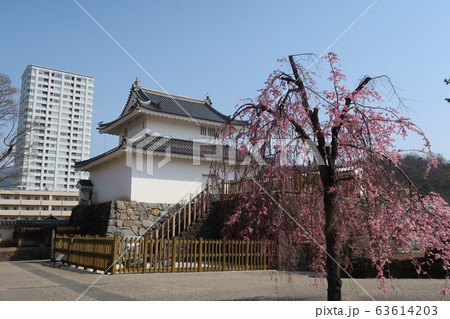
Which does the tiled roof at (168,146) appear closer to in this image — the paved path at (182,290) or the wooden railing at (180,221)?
the wooden railing at (180,221)

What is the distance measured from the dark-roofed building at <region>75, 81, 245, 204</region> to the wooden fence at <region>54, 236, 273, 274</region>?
493 cm

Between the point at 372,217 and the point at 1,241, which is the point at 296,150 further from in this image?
the point at 1,241

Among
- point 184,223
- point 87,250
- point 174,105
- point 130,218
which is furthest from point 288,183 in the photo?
point 174,105

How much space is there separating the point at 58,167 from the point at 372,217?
9364cm

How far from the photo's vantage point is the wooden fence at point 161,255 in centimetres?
1271

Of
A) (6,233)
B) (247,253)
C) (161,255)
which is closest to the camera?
(161,255)

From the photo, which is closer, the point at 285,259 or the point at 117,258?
the point at 285,259

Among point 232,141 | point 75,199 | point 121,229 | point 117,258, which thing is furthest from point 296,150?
point 75,199

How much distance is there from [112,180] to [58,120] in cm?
7137

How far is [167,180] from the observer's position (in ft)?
69.4

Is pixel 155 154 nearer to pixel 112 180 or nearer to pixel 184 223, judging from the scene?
pixel 112 180

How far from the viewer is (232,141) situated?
634 cm

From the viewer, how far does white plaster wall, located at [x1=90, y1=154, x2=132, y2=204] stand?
20562 mm

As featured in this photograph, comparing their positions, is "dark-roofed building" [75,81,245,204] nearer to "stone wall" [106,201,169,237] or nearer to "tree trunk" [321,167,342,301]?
"stone wall" [106,201,169,237]
